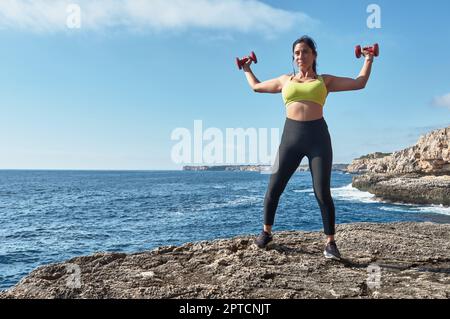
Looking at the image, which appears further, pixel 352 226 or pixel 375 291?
pixel 352 226

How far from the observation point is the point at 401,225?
24.3 feet

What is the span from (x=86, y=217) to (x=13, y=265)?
70.3ft

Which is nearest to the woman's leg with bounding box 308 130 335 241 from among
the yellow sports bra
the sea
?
the yellow sports bra

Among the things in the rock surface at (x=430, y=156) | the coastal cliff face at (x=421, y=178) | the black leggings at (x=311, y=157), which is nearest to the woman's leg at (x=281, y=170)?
the black leggings at (x=311, y=157)

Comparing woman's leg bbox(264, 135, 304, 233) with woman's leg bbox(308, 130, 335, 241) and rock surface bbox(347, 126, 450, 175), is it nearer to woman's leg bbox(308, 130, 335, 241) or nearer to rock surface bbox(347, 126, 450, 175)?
woman's leg bbox(308, 130, 335, 241)

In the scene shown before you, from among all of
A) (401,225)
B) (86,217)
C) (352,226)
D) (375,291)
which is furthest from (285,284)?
(86,217)

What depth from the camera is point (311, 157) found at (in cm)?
493

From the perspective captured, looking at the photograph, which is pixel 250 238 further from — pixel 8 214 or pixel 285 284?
pixel 8 214

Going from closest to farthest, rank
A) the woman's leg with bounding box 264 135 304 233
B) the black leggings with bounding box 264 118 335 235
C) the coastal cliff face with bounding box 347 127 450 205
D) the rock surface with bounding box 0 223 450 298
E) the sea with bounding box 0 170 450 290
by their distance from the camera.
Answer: the rock surface with bounding box 0 223 450 298
the black leggings with bounding box 264 118 335 235
the woman's leg with bounding box 264 135 304 233
the sea with bounding box 0 170 450 290
the coastal cliff face with bounding box 347 127 450 205

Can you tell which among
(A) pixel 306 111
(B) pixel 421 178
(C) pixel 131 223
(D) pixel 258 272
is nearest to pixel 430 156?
(B) pixel 421 178

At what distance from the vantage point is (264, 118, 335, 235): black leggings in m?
4.84

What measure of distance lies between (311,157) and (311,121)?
48 cm

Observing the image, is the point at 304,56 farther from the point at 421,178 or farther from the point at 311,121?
the point at 421,178
